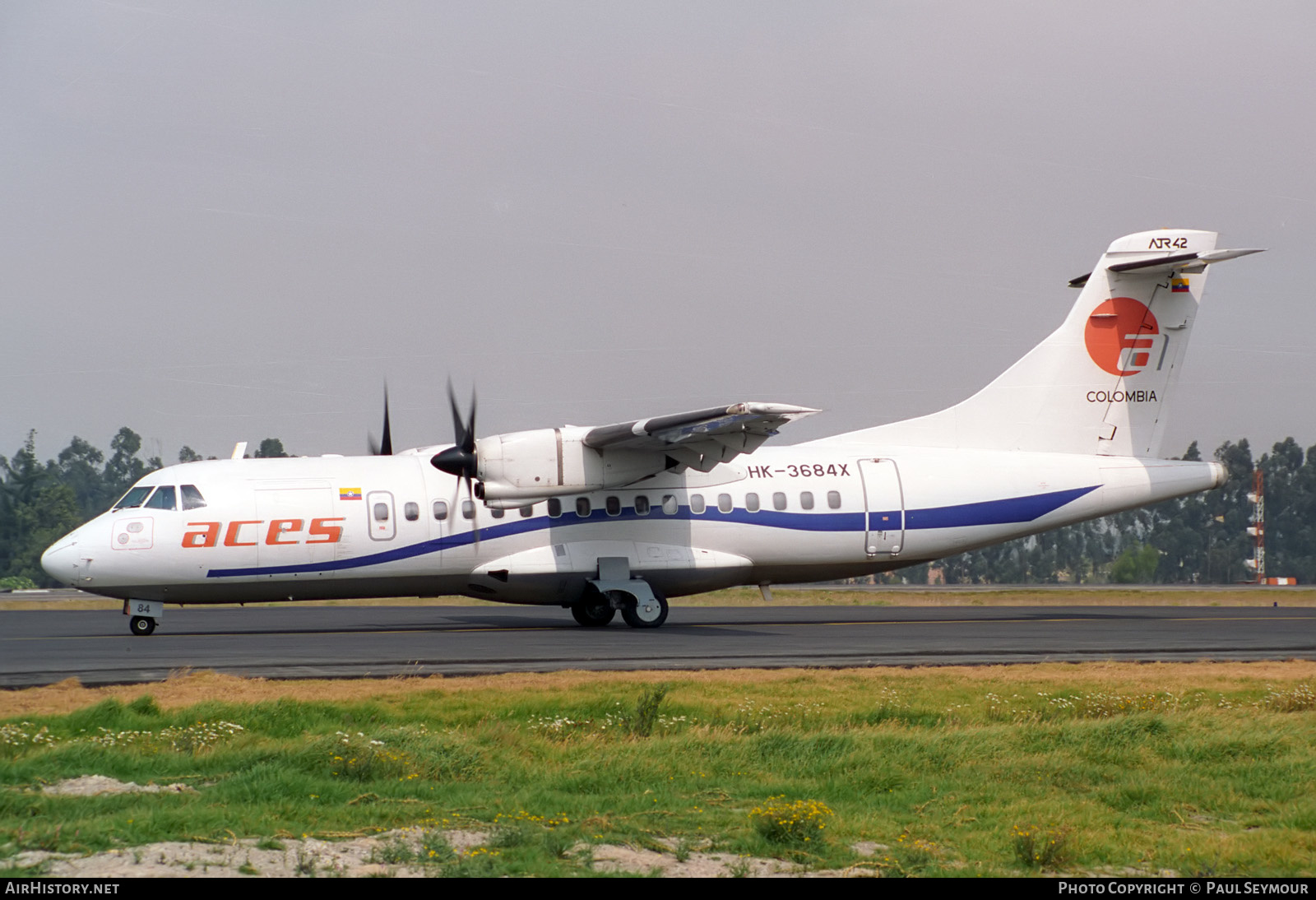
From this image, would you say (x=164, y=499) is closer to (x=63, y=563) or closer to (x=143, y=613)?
(x=63, y=563)

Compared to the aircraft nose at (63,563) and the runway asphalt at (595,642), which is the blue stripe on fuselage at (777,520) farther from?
the aircraft nose at (63,563)

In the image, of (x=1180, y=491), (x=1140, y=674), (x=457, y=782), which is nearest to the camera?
(x=457, y=782)

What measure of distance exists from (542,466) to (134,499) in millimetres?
7554

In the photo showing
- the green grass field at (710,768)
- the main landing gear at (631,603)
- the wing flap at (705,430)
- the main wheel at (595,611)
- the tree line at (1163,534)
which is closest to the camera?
the green grass field at (710,768)

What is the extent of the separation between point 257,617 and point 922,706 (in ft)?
63.7

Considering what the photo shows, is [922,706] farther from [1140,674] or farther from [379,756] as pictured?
[379,756]

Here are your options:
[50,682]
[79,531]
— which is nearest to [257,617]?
[79,531]

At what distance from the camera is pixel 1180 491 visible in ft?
84.7

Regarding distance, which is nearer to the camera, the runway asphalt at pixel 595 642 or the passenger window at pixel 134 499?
the runway asphalt at pixel 595 642

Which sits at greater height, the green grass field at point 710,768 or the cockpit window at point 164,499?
the cockpit window at point 164,499

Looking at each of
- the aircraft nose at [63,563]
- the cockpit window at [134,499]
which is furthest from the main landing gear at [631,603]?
the aircraft nose at [63,563]

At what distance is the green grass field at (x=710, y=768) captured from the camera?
7043mm

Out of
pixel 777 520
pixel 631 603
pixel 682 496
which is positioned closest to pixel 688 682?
pixel 631 603

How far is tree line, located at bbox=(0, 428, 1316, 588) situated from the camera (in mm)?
111750
